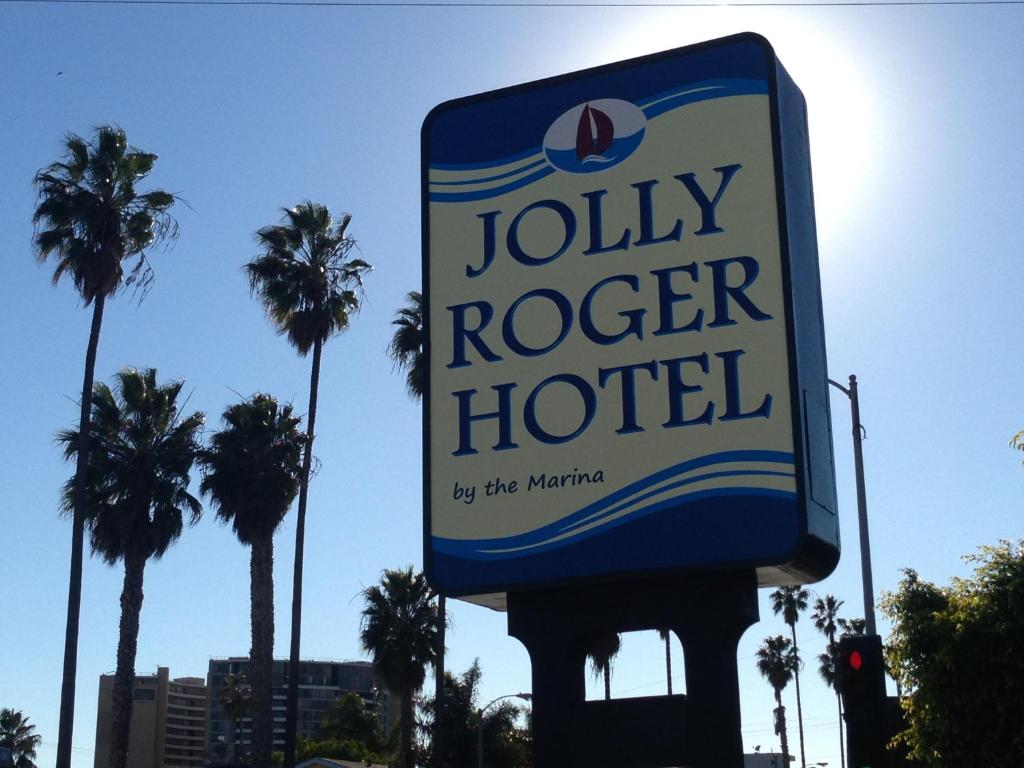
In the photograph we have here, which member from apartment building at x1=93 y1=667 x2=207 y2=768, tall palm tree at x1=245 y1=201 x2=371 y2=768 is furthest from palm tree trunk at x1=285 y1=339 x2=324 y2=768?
apartment building at x1=93 y1=667 x2=207 y2=768

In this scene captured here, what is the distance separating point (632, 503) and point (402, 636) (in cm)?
3160

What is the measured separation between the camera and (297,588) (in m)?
40.5

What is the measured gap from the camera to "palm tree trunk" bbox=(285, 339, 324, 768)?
3869 centimetres

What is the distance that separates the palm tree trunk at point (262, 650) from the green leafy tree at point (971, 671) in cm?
2538

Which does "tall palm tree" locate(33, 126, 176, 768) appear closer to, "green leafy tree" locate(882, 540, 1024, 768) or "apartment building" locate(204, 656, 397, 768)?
"green leafy tree" locate(882, 540, 1024, 768)

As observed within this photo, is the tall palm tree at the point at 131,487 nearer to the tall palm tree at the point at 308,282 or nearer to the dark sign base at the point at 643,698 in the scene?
the tall palm tree at the point at 308,282

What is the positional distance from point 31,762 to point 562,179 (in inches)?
3276

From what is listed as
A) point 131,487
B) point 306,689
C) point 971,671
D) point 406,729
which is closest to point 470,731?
point 406,729

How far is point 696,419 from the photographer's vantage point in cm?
1585

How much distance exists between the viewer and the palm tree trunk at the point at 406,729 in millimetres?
44625

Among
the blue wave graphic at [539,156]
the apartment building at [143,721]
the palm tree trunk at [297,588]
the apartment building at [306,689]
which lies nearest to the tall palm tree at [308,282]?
the palm tree trunk at [297,588]

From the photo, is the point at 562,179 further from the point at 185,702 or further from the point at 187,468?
the point at 185,702

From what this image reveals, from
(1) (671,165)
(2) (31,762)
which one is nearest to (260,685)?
(1) (671,165)

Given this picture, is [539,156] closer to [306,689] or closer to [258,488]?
[258,488]
